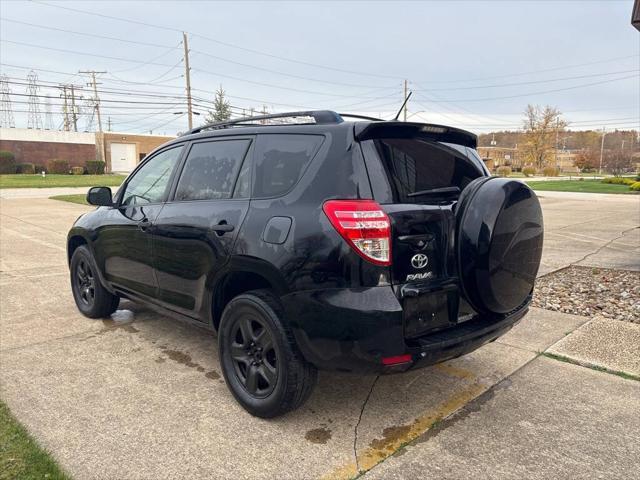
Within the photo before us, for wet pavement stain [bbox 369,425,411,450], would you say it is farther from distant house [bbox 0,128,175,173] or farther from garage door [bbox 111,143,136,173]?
garage door [bbox 111,143,136,173]

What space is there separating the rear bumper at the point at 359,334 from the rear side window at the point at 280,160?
0.70 meters

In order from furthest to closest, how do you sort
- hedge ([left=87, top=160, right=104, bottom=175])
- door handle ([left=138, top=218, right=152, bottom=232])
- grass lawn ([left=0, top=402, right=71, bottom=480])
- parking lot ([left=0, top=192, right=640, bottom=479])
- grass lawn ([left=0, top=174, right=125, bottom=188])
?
hedge ([left=87, top=160, right=104, bottom=175]) → grass lawn ([left=0, top=174, right=125, bottom=188]) → door handle ([left=138, top=218, right=152, bottom=232]) → parking lot ([left=0, top=192, right=640, bottom=479]) → grass lawn ([left=0, top=402, right=71, bottom=480])

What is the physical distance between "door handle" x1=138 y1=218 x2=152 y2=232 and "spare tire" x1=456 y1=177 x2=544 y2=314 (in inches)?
94.2

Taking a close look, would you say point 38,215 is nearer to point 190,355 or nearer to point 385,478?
point 190,355

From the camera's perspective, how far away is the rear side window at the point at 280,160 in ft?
9.18

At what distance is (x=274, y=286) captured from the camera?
2.70 metres

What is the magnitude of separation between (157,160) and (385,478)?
3.09 meters

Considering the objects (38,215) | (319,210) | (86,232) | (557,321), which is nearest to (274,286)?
(319,210)

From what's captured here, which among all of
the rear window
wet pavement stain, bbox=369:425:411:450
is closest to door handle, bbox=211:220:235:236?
the rear window

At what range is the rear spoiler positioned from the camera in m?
2.65

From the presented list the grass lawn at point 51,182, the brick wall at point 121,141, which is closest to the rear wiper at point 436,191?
the grass lawn at point 51,182

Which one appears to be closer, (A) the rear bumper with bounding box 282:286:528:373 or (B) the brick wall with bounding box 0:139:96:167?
(A) the rear bumper with bounding box 282:286:528:373

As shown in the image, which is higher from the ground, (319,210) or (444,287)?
(319,210)

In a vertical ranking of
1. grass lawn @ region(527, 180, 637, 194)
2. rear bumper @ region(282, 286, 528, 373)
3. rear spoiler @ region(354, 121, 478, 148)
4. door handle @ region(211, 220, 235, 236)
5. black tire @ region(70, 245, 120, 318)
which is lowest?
grass lawn @ region(527, 180, 637, 194)
